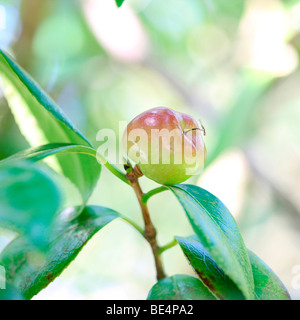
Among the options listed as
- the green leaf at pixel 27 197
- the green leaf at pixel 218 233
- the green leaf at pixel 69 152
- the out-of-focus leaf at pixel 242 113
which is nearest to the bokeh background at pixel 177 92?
the out-of-focus leaf at pixel 242 113

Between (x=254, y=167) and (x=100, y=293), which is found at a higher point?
(x=254, y=167)

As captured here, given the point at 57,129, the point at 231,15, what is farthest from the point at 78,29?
the point at 57,129

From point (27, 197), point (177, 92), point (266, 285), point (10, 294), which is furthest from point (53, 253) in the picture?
point (177, 92)

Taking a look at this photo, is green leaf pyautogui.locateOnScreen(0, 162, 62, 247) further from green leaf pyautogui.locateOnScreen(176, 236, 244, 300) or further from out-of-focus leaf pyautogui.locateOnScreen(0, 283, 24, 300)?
green leaf pyautogui.locateOnScreen(176, 236, 244, 300)

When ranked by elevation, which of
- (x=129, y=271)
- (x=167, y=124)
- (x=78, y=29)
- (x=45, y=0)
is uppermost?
(x=78, y=29)

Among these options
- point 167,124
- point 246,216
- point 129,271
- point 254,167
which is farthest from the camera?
point 246,216

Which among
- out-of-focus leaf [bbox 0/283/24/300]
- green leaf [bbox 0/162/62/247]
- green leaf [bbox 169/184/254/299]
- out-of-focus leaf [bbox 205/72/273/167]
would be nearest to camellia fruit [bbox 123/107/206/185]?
green leaf [bbox 169/184/254/299]

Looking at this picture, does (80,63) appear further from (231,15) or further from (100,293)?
(100,293)
